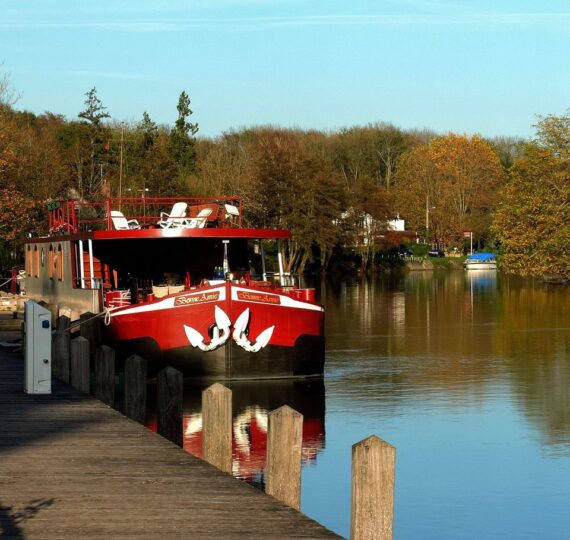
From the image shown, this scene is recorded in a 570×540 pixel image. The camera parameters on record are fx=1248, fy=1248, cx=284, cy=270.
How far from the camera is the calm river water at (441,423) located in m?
17.1

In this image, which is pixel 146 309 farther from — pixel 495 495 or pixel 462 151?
pixel 462 151

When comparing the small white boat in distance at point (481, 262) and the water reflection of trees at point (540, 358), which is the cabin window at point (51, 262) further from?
the small white boat in distance at point (481, 262)

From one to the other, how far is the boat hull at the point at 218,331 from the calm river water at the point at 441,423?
542mm

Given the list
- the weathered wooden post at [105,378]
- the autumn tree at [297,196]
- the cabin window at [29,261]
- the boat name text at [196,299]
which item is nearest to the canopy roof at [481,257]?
the autumn tree at [297,196]

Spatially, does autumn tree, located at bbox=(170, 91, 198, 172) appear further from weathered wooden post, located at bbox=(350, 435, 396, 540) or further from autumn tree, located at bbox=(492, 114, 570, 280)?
weathered wooden post, located at bbox=(350, 435, 396, 540)

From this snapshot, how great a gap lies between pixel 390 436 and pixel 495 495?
502 centimetres

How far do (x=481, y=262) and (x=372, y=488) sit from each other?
405 ft

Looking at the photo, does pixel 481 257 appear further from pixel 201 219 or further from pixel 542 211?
pixel 201 219

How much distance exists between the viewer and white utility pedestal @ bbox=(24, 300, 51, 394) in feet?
54.9

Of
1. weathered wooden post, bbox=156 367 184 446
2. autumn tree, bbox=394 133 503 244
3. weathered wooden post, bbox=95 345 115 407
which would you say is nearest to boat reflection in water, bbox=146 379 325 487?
weathered wooden post, bbox=95 345 115 407

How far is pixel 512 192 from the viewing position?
8738 centimetres

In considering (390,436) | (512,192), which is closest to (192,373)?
(390,436)

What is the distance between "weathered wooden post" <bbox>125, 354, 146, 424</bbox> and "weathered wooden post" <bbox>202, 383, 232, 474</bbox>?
4.53m

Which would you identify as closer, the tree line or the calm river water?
the calm river water
